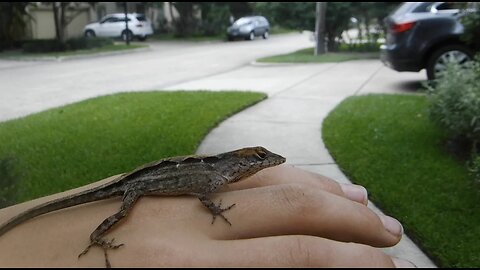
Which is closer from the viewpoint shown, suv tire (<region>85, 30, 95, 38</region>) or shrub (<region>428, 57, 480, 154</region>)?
shrub (<region>428, 57, 480, 154</region>)

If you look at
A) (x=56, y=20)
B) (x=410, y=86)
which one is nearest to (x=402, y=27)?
(x=410, y=86)

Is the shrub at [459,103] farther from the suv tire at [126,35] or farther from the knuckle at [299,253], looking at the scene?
the suv tire at [126,35]

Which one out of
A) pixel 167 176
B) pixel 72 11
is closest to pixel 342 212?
pixel 167 176

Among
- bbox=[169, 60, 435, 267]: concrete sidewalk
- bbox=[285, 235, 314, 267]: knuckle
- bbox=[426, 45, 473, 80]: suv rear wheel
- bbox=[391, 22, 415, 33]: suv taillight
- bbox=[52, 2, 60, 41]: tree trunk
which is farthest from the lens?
bbox=[52, 2, 60, 41]: tree trunk

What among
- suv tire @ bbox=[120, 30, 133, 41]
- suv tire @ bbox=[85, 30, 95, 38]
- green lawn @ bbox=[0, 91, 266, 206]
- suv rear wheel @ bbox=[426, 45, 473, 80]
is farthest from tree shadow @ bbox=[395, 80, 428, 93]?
suv tire @ bbox=[120, 30, 133, 41]

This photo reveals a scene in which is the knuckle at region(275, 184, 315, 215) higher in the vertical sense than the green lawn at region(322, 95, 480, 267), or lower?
higher

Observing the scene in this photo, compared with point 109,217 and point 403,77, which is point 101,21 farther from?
point 109,217

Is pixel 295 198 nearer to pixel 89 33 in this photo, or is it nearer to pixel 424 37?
pixel 424 37

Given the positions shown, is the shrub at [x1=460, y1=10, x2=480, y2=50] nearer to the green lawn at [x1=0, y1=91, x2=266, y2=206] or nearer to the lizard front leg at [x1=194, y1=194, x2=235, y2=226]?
the green lawn at [x1=0, y1=91, x2=266, y2=206]
